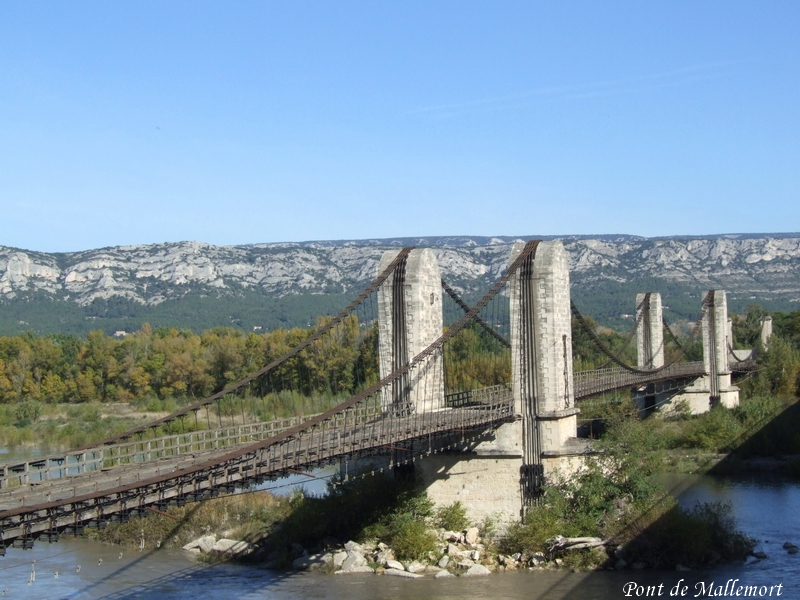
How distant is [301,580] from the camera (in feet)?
81.7

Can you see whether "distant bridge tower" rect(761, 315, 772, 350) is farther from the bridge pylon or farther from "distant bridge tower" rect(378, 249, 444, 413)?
"distant bridge tower" rect(378, 249, 444, 413)

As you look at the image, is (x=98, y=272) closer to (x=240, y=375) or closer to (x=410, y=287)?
(x=240, y=375)

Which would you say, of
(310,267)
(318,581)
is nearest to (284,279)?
(310,267)

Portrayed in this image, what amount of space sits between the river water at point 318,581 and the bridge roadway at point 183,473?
320 centimetres

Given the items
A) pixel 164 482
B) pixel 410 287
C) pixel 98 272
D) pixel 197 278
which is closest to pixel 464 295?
pixel 197 278

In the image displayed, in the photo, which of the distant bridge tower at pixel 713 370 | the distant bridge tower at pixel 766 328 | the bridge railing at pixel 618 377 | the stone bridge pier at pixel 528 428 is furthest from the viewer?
the distant bridge tower at pixel 766 328

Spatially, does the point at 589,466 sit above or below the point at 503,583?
above

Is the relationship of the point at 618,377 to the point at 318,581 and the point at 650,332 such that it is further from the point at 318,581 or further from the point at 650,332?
the point at 318,581

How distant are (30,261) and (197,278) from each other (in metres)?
23.8

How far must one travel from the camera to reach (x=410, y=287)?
29.3 meters

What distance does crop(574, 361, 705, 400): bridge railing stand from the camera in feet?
126

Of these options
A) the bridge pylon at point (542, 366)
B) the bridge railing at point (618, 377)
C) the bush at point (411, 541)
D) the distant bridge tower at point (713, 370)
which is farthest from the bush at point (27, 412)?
the bridge pylon at point (542, 366)

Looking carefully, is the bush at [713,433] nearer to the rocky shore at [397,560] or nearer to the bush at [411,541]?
the rocky shore at [397,560]

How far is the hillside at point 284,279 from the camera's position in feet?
447
